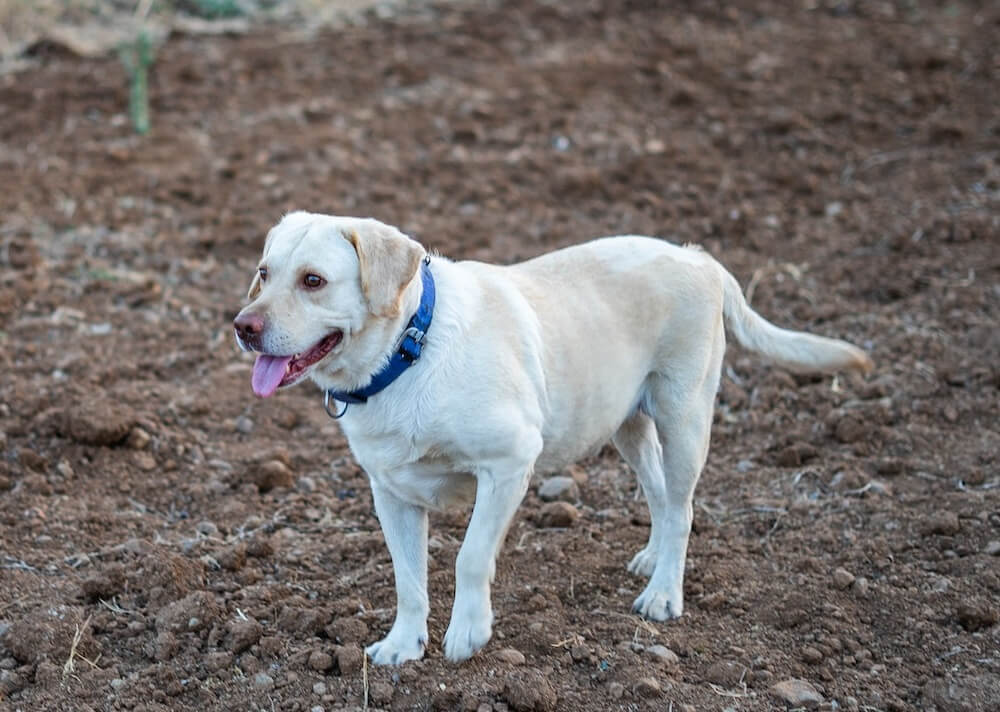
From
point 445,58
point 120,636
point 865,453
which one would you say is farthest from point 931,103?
point 120,636

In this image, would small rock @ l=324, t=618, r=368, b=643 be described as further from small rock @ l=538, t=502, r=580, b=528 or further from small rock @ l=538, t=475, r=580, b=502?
small rock @ l=538, t=475, r=580, b=502

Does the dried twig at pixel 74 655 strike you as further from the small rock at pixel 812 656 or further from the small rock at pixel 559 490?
the small rock at pixel 812 656

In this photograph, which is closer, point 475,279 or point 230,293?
point 475,279

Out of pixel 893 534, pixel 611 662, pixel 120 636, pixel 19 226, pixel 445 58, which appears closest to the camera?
pixel 611 662

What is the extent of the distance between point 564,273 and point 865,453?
1.87 meters

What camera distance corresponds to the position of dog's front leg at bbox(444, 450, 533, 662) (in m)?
3.79

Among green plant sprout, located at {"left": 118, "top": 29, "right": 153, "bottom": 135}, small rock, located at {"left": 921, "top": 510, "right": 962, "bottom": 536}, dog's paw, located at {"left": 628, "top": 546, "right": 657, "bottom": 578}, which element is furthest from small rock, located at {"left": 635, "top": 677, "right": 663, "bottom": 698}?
green plant sprout, located at {"left": 118, "top": 29, "right": 153, "bottom": 135}

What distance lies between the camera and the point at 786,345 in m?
4.72

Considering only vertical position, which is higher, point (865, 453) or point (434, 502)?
point (434, 502)

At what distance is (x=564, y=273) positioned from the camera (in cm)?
439

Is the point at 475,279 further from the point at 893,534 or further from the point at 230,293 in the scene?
the point at 230,293

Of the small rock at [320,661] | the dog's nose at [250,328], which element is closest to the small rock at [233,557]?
the small rock at [320,661]

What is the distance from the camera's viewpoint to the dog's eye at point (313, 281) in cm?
372

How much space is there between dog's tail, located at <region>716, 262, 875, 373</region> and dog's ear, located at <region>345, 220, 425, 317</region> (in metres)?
1.44
